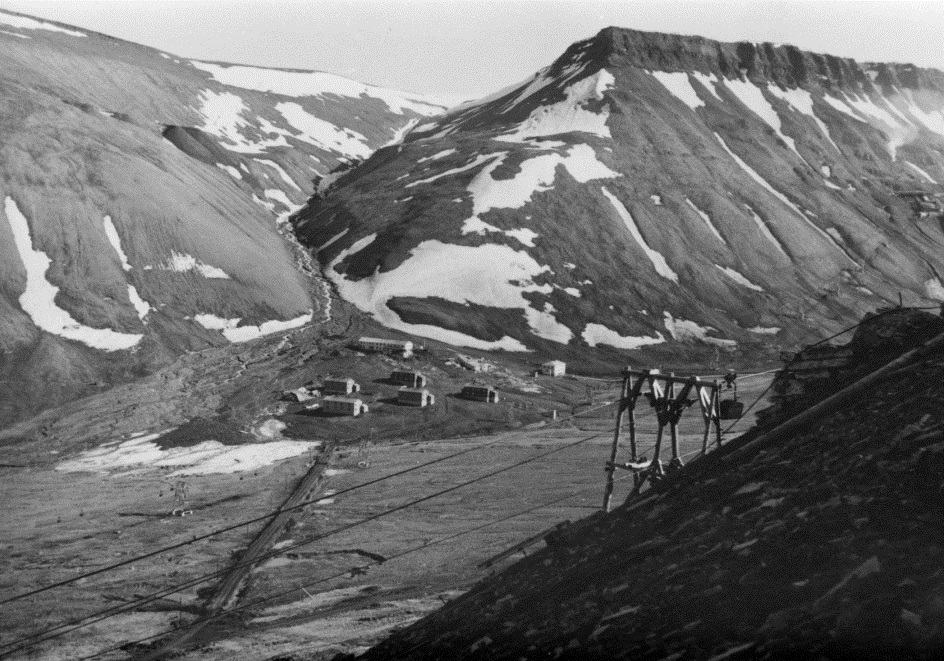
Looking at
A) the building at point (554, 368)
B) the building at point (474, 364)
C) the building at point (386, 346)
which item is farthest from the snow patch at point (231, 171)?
the building at point (554, 368)

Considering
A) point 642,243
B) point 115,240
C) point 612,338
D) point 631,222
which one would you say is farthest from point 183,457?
point 631,222

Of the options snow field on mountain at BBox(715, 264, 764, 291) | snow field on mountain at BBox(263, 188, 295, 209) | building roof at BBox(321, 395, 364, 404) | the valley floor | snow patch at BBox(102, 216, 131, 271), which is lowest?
the valley floor

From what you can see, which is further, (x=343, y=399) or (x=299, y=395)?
(x=299, y=395)

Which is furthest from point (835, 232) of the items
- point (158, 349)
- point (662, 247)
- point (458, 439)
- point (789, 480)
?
point (789, 480)

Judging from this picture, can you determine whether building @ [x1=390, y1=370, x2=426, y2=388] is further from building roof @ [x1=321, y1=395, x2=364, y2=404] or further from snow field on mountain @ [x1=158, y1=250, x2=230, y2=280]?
snow field on mountain @ [x1=158, y1=250, x2=230, y2=280]

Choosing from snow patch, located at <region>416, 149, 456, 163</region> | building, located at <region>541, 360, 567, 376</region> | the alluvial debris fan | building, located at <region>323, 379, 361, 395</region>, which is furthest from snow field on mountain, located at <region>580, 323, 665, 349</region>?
the alluvial debris fan

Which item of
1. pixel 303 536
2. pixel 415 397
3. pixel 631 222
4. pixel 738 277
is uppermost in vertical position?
pixel 631 222

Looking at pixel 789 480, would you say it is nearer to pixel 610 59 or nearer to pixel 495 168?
pixel 495 168

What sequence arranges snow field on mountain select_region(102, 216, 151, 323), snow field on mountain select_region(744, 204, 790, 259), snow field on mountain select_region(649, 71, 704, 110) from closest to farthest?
snow field on mountain select_region(102, 216, 151, 323) → snow field on mountain select_region(744, 204, 790, 259) → snow field on mountain select_region(649, 71, 704, 110)

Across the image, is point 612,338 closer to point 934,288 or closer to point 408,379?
point 408,379
